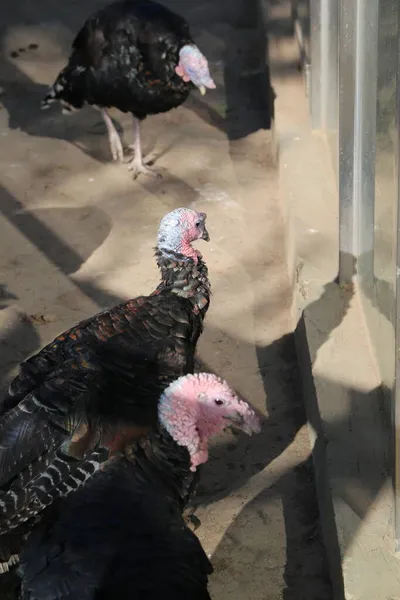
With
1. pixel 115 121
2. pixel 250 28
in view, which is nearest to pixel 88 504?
pixel 115 121

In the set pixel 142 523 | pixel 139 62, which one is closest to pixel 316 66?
pixel 139 62

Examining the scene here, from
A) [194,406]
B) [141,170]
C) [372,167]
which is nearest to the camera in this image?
[194,406]

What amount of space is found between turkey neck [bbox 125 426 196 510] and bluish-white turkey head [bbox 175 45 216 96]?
11.6 feet

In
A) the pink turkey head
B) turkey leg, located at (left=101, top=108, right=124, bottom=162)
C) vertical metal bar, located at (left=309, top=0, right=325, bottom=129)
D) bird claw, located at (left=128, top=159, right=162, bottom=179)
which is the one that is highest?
the pink turkey head

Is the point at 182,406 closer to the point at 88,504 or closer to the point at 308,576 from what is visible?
the point at 88,504

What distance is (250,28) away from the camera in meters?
9.38

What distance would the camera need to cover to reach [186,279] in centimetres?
422

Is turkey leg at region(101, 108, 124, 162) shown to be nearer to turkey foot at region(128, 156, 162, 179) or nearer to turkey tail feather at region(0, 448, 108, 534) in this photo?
turkey foot at region(128, 156, 162, 179)

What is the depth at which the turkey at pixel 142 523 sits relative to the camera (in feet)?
9.39

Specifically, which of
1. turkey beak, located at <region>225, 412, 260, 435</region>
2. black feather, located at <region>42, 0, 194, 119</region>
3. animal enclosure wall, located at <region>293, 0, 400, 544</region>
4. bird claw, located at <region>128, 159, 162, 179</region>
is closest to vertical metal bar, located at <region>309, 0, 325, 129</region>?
black feather, located at <region>42, 0, 194, 119</region>

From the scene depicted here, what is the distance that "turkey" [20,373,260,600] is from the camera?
2861 millimetres

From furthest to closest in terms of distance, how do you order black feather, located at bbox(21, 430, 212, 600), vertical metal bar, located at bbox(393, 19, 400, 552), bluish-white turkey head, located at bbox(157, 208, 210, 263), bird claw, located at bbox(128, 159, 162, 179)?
1. bird claw, located at bbox(128, 159, 162, 179)
2. bluish-white turkey head, located at bbox(157, 208, 210, 263)
3. vertical metal bar, located at bbox(393, 19, 400, 552)
4. black feather, located at bbox(21, 430, 212, 600)

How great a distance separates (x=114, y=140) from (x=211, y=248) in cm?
152

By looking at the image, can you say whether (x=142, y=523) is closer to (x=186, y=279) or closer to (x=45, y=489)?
(x=45, y=489)
